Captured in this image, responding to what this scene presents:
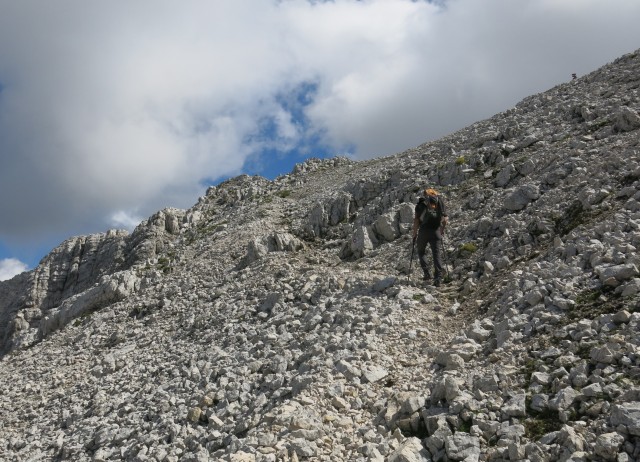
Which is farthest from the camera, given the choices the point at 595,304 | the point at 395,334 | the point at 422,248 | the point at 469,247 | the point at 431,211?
the point at 469,247

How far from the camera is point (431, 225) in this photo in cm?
1719

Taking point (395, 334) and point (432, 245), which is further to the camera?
point (432, 245)

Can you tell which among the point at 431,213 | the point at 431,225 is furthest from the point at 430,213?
the point at 431,225

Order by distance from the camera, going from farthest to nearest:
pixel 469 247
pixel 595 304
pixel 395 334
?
pixel 469 247
pixel 395 334
pixel 595 304

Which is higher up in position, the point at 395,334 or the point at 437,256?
the point at 437,256

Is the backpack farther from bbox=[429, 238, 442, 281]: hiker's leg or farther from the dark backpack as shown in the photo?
bbox=[429, 238, 442, 281]: hiker's leg

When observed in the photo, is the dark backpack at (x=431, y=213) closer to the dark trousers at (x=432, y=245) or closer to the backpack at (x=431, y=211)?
the backpack at (x=431, y=211)

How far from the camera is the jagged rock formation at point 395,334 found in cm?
844

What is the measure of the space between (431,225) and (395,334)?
537 centimetres

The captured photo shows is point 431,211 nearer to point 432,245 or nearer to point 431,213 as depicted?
point 431,213

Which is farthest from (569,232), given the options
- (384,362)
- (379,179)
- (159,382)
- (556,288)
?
(379,179)

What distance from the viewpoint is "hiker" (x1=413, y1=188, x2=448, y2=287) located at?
55.3 ft

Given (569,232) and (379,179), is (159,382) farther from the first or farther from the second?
(379,179)

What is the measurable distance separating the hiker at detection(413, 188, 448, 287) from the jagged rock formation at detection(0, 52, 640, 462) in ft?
3.01
